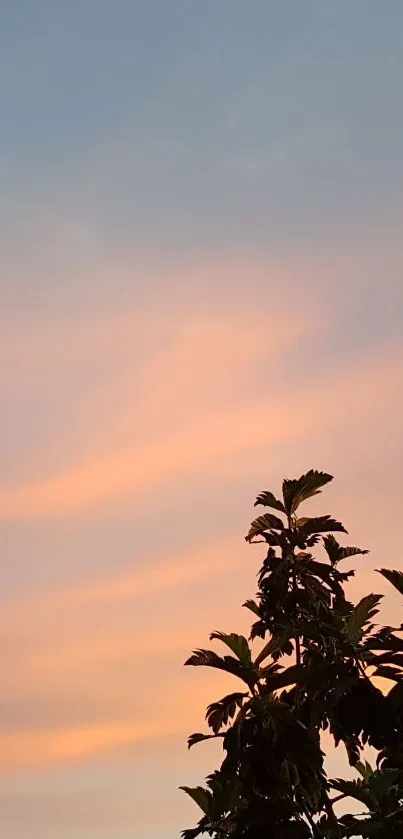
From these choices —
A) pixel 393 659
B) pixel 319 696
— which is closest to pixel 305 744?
pixel 319 696

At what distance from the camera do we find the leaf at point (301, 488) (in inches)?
755

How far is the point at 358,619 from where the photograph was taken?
1641 cm

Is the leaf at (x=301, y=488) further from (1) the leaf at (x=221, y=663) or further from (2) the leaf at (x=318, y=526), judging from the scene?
(1) the leaf at (x=221, y=663)

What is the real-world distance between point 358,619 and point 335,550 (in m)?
3.04

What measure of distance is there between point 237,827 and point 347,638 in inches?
133

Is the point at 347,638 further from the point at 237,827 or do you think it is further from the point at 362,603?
the point at 237,827

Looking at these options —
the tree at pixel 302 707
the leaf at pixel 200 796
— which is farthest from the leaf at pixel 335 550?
the leaf at pixel 200 796

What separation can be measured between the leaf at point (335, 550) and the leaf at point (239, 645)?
267cm

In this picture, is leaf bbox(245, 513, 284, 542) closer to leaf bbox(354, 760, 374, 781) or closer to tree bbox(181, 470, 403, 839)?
tree bbox(181, 470, 403, 839)

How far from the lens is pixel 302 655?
18422mm

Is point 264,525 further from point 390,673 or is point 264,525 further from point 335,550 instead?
point 390,673

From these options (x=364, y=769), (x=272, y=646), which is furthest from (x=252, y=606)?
(x=364, y=769)

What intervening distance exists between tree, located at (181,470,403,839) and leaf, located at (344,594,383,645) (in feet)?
0.05

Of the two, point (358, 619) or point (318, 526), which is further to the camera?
point (318, 526)
